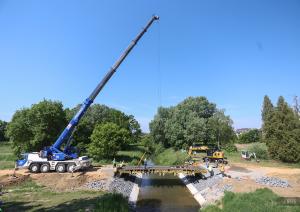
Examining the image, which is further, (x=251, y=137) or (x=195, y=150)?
(x=251, y=137)

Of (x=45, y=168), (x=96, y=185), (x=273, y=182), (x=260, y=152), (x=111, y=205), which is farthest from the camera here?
(x=260, y=152)

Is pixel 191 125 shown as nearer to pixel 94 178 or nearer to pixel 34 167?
pixel 94 178

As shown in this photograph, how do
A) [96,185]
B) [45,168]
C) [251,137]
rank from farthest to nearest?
[251,137] < [45,168] < [96,185]

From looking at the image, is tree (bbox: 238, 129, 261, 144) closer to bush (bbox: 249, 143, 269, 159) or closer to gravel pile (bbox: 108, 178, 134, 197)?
bush (bbox: 249, 143, 269, 159)

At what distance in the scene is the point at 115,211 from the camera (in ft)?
61.5

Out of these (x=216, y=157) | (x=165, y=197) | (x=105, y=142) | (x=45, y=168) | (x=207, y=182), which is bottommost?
(x=165, y=197)

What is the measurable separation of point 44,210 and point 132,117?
85.6m

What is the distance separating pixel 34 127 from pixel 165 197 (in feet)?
85.8

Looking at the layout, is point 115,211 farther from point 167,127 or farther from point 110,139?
point 167,127

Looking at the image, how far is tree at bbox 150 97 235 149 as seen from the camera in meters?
55.6

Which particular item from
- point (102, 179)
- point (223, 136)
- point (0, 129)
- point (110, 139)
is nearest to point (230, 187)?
point (102, 179)

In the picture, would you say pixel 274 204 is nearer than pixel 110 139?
Yes

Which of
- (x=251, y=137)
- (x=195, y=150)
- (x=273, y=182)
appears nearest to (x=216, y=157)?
(x=195, y=150)

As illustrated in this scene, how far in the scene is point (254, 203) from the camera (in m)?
19.7
